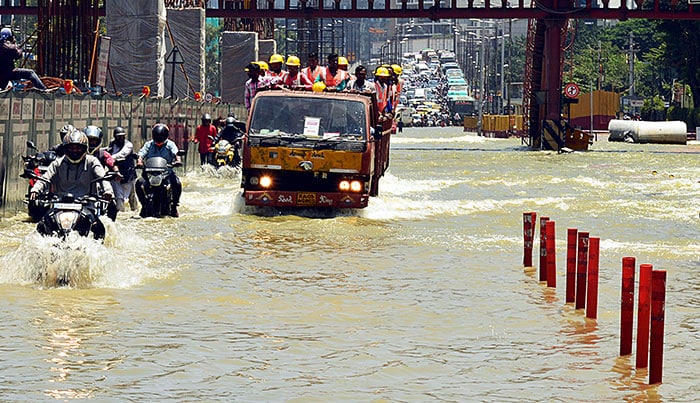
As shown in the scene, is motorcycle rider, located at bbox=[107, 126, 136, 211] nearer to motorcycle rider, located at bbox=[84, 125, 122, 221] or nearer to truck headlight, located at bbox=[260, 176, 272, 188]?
motorcycle rider, located at bbox=[84, 125, 122, 221]

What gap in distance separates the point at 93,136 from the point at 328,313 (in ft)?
21.1

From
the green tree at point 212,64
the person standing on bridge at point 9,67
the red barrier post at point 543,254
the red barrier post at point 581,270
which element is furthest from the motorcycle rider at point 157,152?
the green tree at point 212,64

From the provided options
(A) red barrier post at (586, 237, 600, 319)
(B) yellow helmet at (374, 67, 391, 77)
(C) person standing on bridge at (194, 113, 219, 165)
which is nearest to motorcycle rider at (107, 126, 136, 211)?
(B) yellow helmet at (374, 67, 391, 77)

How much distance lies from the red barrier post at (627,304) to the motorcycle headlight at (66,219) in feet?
19.1

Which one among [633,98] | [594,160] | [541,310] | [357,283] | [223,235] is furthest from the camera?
[633,98]

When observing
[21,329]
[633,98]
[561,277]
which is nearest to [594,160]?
[561,277]

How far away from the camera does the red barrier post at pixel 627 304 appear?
11232 millimetres

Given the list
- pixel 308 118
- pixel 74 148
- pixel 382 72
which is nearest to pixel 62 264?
pixel 74 148

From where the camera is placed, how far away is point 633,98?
148625 mm

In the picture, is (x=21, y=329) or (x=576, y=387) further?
(x=21, y=329)

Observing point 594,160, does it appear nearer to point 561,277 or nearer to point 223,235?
point 223,235

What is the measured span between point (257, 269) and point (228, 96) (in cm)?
5388

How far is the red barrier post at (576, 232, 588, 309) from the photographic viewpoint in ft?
45.5

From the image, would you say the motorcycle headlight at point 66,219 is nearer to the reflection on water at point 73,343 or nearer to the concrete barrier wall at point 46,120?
the reflection on water at point 73,343
